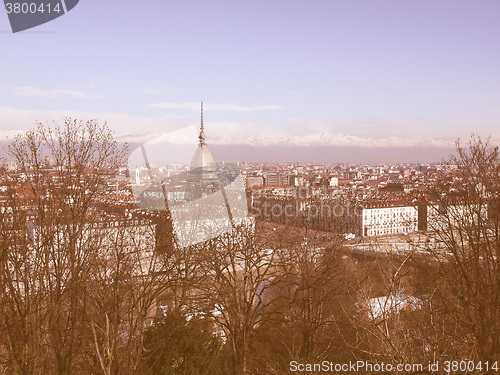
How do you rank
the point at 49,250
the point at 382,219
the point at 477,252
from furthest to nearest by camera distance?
1. the point at 382,219
2. the point at 477,252
3. the point at 49,250

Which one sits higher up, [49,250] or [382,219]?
[49,250]

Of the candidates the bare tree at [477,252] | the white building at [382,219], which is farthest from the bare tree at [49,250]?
the white building at [382,219]

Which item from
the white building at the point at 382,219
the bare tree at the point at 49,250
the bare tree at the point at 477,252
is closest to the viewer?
the bare tree at the point at 49,250

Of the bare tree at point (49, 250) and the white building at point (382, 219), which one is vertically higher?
the bare tree at point (49, 250)

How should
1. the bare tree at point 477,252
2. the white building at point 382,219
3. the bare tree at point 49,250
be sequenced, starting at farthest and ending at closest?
the white building at point 382,219 → the bare tree at point 477,252 → the bare tree at point 49,250

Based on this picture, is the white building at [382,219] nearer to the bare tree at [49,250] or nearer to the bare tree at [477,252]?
the bare tree at [477,252]

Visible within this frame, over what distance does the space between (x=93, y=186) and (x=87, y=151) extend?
1.47ft

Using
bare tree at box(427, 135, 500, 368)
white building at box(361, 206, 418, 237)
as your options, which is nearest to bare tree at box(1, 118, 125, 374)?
bare tree at box(427, 135, 500, 368)

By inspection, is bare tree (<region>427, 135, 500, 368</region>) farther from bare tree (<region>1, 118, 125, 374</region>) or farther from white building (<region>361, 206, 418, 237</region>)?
white building (<region>361, 206, 418, 237</region>)

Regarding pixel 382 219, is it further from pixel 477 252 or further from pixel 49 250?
pixel 49 250

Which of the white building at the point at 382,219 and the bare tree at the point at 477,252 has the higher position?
the bare tree at the point at 477,252

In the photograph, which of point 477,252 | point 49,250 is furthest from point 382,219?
point 49,250

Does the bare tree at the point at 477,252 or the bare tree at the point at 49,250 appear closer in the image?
the bare tree at the point at 49,250

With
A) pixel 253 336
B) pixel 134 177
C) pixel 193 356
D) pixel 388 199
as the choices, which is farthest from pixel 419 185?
pixel 388 199
